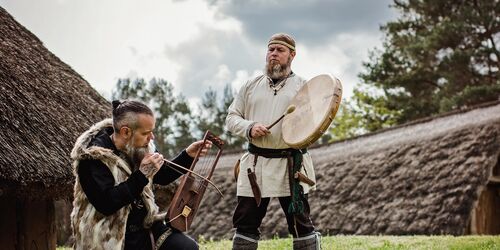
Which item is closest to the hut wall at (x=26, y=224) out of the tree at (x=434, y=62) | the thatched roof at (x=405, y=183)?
the thatched roof at (x=405, y=183)

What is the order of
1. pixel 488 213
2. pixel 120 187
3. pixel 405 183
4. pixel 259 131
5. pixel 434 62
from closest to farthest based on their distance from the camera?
pixel 120 187 → pixel 259 131 → pixel 405 183 → pixel 488 213 → pixel 434 62

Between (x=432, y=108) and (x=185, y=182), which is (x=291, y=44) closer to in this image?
(x=185, y=182)

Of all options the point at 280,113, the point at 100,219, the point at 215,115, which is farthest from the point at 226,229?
the point at 215,115

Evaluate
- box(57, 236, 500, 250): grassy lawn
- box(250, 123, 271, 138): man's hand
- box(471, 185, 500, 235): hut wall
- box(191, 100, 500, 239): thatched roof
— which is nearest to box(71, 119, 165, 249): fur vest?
box(250, 123, 271, 138): man's hand

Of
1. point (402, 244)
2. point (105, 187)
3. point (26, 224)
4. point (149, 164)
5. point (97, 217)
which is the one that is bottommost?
point (402, 244)

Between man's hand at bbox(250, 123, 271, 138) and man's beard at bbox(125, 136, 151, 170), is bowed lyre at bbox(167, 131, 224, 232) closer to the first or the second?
man's beard at bbox(125, 136, 151, 170)

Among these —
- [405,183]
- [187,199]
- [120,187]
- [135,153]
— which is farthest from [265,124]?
[405,183]

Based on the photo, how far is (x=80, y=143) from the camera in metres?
3.47

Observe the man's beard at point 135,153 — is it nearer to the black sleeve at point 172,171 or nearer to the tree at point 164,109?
the black sleeve at point 172,171

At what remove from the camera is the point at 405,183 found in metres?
11.4

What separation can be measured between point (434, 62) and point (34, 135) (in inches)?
738

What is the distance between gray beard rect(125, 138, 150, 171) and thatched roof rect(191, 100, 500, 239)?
742 centimetres

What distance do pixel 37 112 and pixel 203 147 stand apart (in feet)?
7.58

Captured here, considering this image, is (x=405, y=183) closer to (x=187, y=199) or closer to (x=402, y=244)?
(x=402, y=244)
